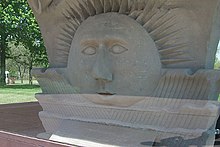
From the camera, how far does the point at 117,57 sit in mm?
4266

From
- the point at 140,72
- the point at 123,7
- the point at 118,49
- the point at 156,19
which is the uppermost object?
the point at 123,7

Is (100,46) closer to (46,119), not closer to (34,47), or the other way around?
(46,119)

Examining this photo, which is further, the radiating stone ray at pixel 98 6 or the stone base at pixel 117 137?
the radiating stone ray at pixel 98 6

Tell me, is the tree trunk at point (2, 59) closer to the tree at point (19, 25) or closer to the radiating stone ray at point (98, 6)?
the tree at point (19, 25)

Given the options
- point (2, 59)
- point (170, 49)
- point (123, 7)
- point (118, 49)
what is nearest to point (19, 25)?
point (2, 59)

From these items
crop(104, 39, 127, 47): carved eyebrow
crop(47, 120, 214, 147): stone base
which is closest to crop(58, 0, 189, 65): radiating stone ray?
crop(104, 39, 127, 47): carved eyebrow

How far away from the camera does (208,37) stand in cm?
384

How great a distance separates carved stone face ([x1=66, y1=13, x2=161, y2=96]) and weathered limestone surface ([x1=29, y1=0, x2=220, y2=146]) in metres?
0.01

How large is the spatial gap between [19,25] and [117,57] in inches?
601

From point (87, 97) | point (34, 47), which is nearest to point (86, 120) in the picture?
point (87, 97)

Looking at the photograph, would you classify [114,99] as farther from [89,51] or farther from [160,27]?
[160,27]

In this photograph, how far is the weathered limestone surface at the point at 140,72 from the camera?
152 inches

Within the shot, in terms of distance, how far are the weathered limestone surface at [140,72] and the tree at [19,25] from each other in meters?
13.7

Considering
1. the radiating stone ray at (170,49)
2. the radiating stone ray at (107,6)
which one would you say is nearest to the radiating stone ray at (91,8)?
the radiating stone ray at (107,6)
